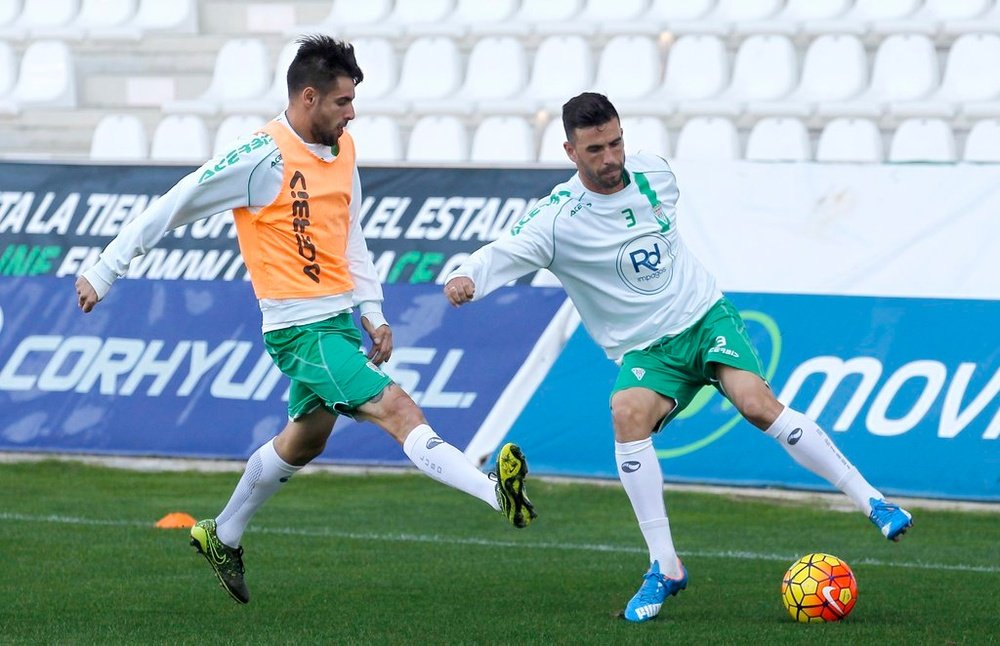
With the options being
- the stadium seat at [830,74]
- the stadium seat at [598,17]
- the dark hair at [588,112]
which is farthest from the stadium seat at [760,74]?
the dark hair at [588,112]

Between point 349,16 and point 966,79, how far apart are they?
6.51 meters

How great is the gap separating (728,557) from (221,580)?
2.81 meters

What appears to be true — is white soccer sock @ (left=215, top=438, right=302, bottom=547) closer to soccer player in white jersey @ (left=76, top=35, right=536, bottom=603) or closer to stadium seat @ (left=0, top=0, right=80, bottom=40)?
soccer player in white jersey @ (left=76, top=35, right=536, bottom=603)

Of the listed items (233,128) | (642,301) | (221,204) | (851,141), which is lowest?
(233,128)

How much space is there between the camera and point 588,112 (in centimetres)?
701

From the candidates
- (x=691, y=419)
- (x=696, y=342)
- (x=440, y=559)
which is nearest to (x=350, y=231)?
(x=696, y=342)

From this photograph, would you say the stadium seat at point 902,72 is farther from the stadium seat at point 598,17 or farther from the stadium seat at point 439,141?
the stadium seat at point 439,141

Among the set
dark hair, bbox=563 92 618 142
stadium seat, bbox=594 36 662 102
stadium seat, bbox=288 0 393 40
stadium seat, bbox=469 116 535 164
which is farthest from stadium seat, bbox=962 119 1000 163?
dark hair, bbox=563 92 618 142

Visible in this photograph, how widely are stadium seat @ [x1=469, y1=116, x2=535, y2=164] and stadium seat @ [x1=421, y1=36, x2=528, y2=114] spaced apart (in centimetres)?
104

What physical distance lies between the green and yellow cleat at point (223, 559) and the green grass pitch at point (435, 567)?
117 millimetres

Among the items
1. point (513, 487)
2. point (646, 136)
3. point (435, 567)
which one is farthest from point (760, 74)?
point (513, 487)

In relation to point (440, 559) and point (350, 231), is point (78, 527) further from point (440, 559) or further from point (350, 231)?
point (350, 231)

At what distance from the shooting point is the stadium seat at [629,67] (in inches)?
637

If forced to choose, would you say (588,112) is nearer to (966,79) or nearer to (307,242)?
(307,242)
